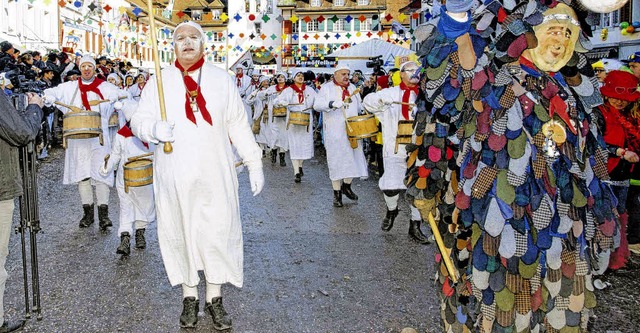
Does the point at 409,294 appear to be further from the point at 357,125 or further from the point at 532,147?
the point at 357,125

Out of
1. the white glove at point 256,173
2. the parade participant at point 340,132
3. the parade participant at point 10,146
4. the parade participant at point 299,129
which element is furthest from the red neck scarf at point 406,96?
the parade participant at point 299,129

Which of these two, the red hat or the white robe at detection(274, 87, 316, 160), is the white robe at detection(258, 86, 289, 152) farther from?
the red hat

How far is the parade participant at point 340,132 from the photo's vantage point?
9.98 meters

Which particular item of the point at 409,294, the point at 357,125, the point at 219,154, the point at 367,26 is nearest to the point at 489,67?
the point at 219,154

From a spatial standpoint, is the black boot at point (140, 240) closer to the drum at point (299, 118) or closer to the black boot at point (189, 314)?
the black boot at point (189, 314)

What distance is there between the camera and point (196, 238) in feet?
15.6

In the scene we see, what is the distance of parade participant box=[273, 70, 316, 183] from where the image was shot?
12844mm

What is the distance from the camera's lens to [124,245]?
22.7 ft

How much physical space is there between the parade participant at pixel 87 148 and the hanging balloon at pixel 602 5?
6.21 meters

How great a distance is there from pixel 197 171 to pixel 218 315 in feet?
3.35

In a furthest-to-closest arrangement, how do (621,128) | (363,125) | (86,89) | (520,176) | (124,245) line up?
(363,125) < (86,89) < (124,245) < (621,128) < (520,176)

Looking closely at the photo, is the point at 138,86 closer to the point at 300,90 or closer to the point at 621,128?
the point at 300,90

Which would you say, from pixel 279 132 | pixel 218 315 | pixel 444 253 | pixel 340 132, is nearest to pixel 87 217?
pixel 340 132

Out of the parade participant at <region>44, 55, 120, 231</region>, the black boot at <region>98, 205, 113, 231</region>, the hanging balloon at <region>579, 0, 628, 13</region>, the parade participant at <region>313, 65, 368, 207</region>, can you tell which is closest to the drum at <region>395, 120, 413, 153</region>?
the parade participant at <region>313, 65, 368, 207</region>
